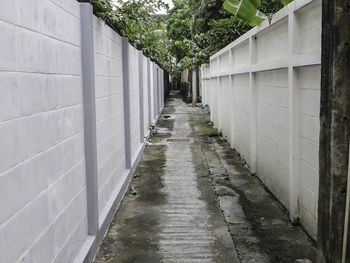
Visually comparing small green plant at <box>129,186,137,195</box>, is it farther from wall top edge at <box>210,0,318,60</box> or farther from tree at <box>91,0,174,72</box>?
wall top edge at <box>210,0,318,60</box>

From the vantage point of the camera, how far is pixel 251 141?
7.45 m

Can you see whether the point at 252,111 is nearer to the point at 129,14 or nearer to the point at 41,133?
the point at 129,14

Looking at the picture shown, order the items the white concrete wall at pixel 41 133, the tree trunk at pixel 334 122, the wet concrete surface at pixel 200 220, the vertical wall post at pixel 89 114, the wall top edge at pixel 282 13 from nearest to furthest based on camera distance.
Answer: the white concrete wall at pixel 41 133, the tree trunk at pixel 334 122, the vertical wall post at pixel 89 114, the wet concrete surface at pixel 200 220, the wall top edge at pixel 282 13

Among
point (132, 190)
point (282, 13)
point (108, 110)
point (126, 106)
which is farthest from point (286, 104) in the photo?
point (126, 106)

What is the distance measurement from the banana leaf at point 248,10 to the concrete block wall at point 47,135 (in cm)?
251

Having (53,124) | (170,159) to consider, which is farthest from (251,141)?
(53,124)

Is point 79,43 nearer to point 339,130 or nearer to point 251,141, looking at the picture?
point 339,130

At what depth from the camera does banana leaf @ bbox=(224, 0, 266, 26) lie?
20.6ft


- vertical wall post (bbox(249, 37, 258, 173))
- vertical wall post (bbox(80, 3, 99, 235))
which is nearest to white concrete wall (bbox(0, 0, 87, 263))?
vertical wall post (bbox(80, 3, 99, 235))

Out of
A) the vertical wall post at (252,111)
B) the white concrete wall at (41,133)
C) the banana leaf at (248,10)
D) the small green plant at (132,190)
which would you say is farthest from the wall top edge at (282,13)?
the small green plant at (132,190)

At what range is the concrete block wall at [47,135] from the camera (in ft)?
7.07

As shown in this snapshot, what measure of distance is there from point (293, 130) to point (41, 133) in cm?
317

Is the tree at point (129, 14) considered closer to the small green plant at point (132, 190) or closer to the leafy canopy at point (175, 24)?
the leafy canopy at point (175, 24)

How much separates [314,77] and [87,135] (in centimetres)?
235
